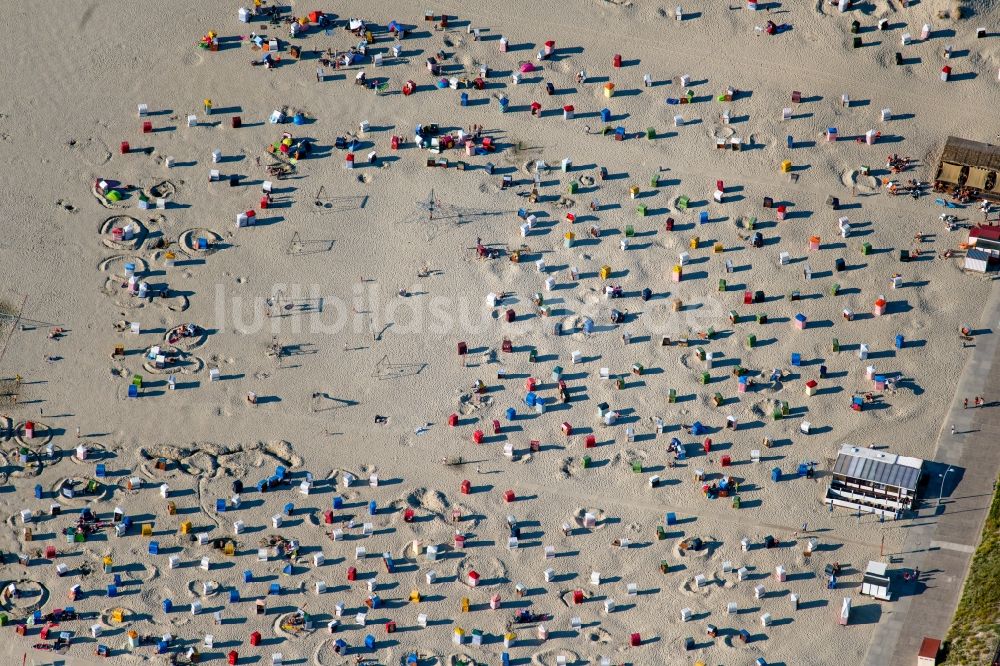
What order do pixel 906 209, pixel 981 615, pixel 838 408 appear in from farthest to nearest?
pixel 906 209
pixel 838 408
pixel 981 615

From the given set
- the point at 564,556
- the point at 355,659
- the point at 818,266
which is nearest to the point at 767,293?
the point at 818,266

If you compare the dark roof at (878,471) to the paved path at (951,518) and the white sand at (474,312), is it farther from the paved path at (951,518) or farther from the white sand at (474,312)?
the paved path at (951,518)

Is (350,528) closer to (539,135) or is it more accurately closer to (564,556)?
(564,556)

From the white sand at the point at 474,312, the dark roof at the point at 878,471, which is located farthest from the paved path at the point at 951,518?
the dark roof at the point at 878,471

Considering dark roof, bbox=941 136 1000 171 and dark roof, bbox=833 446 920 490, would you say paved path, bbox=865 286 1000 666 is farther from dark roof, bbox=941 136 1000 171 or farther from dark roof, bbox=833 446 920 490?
dark roof, bbox=941 136 1000 171

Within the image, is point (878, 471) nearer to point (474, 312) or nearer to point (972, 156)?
point (972, 156)
